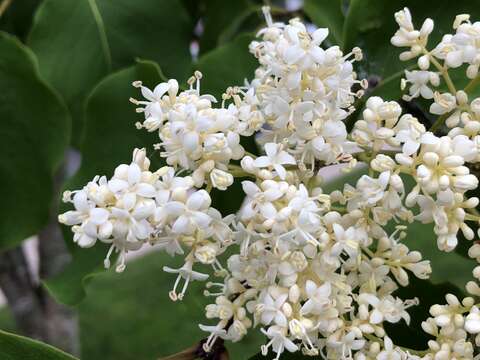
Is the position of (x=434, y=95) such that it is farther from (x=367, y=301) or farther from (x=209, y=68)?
(x=209, y=68)

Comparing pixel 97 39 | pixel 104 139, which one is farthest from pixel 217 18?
pixel 104 139

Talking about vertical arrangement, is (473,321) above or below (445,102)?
below

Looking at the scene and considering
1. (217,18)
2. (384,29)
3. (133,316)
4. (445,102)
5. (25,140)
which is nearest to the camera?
(445,102)

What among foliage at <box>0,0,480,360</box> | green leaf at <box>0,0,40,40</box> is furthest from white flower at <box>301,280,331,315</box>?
green leaf at <box>0,0,40,40</box>

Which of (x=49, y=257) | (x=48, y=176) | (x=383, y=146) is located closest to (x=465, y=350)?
(x=383, y=146)

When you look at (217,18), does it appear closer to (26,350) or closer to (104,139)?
(104,139)

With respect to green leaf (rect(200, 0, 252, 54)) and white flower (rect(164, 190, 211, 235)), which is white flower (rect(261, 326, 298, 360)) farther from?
green leaf (rect(200, 0, 252, 54))

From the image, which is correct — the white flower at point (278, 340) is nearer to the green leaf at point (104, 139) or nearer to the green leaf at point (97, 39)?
the green leaf at point (104, 139)
